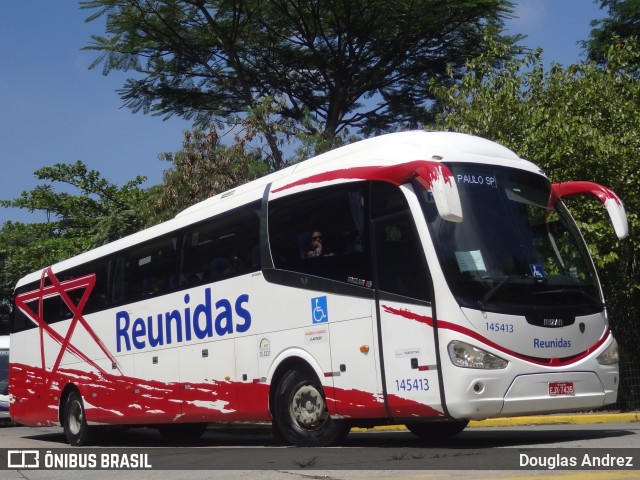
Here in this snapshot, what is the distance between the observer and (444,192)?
9.00m

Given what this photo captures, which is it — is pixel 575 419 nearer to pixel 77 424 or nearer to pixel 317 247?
pixel 317 247

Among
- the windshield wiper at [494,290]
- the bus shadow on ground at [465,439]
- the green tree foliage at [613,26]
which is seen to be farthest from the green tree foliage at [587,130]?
the green tree foliage at [613,26]

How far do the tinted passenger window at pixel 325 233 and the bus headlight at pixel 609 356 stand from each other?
2.53 meters

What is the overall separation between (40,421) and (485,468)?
1183cm

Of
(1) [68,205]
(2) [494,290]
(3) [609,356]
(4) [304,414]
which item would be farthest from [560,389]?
(1) [68,205]

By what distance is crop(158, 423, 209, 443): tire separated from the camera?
16.5 metres

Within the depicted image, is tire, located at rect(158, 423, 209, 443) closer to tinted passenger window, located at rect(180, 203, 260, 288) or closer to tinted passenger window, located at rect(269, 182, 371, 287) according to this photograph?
tinted passenger window, located at rect(180, 203, 260, 288)

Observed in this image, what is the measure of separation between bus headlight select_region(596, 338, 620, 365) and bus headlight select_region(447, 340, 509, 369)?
1.47 metres

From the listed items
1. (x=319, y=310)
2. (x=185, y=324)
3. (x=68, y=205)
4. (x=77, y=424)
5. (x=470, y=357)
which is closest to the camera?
(x=470, y=357)

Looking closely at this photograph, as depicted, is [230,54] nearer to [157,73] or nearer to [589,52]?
[157,73]

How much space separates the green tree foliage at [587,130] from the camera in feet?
55.2

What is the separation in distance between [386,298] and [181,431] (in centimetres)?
733

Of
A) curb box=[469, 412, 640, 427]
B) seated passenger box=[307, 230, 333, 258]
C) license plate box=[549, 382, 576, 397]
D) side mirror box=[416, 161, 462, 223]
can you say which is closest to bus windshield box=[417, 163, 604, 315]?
license plate box=[549, 382, 576, 397]

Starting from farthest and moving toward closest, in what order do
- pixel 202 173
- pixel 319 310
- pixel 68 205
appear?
pixel 68 205
pixel 202 173
pixel 319 310
